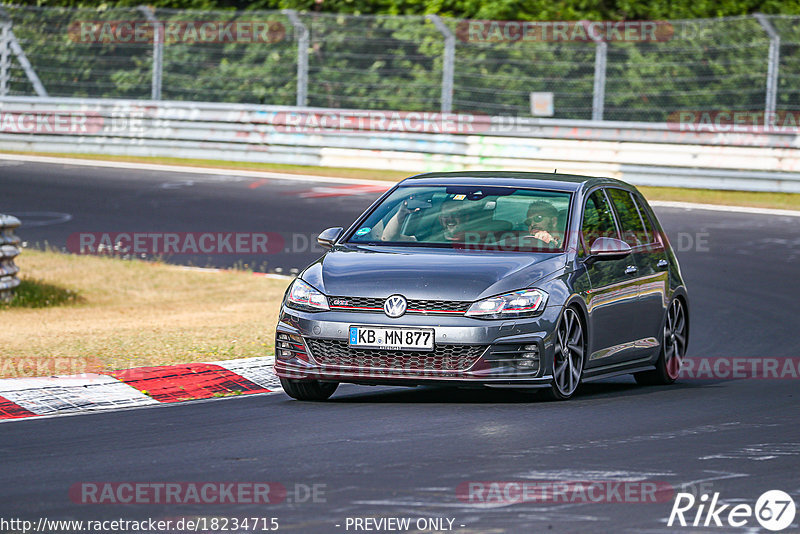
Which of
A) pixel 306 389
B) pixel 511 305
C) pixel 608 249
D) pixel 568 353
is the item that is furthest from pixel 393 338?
pixel 608 249

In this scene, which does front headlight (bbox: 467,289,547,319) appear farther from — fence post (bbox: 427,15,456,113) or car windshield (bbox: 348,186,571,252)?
fence post (bbox: 427,15,456,113)

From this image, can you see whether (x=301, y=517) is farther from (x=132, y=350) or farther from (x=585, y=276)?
(x=132, y=350)

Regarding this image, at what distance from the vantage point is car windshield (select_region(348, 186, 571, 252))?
9.68 metres

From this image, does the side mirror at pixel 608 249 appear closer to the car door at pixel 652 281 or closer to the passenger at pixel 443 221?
the car door at pixel 652 281

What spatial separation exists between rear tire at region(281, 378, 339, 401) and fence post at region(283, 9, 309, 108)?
1759cm

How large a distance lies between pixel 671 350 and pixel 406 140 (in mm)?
14860

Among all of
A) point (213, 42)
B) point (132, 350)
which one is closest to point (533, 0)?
point (213, 42)

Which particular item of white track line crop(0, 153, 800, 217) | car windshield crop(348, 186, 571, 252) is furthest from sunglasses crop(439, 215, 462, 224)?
white track line crop(0, 153, 800, 217)

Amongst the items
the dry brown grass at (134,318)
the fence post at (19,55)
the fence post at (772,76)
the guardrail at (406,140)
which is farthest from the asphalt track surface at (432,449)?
the fence post at (19,55)

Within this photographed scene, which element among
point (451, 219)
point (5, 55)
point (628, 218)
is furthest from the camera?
A: point (5, 55)

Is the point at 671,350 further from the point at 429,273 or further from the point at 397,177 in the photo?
the point at 397,177

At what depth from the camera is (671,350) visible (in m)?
11.0

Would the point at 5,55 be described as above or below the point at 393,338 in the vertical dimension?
above

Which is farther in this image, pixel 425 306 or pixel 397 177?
pixel 397 177
